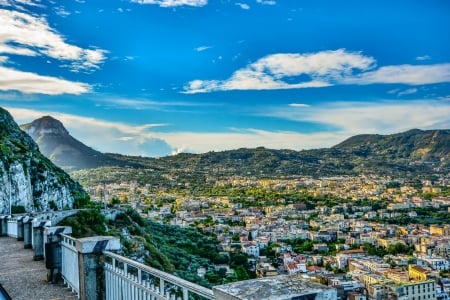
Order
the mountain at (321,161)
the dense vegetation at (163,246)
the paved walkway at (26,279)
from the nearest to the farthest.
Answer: the paved walkway at (26,279) < the dense vegetation at (163,246) < the mountain at (321,161)

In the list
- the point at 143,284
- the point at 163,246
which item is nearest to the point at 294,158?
the point at 163,246

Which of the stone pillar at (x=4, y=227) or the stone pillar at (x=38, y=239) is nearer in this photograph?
the stone pillar at (x=38, y=239)

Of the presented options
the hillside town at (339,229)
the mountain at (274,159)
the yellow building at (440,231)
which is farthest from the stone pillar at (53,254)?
the mountain at (274,159)

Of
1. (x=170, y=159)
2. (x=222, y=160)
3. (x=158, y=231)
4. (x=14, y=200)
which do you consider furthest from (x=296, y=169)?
(x=14, y=200)

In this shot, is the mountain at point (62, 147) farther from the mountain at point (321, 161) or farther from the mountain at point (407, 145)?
the mountain at point (407, 145)

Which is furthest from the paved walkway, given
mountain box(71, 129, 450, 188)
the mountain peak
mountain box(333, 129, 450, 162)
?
mountain box(333, 129, 450, 162)

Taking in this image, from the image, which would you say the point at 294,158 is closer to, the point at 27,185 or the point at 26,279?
the point at 27,185

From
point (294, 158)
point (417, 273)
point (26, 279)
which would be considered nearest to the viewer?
point (26, 279)
